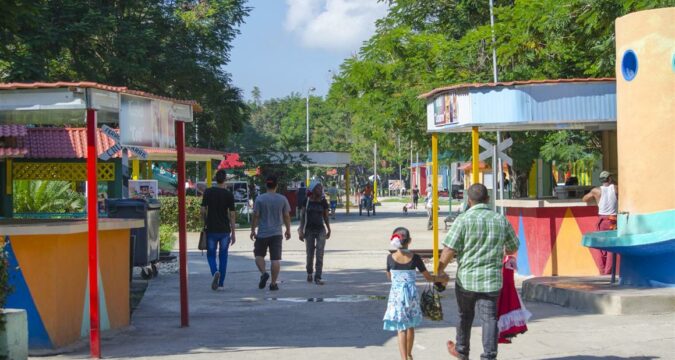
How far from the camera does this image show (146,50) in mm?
35062

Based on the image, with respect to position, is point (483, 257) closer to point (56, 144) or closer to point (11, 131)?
point (11, 131)

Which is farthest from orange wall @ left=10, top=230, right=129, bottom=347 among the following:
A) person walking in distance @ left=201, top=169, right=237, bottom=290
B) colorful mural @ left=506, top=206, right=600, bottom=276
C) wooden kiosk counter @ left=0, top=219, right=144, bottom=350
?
colorful mural @ left=506, top=206, right=600, bottom=276

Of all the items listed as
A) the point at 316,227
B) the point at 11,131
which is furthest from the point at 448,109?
the point at 11,131

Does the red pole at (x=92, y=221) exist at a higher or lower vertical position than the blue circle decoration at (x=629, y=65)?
lower

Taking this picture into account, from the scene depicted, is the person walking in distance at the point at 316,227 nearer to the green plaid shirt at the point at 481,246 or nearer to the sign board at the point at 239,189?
the green plaid shirt at the point at 481,246

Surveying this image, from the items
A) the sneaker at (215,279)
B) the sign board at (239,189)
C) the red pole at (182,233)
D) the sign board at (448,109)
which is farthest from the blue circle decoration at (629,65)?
the sign board at (239,189)

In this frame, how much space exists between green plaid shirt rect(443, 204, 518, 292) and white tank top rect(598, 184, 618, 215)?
7.65 meters

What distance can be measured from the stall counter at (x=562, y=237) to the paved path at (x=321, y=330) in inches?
105

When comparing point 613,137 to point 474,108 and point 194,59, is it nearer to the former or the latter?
point 474,108

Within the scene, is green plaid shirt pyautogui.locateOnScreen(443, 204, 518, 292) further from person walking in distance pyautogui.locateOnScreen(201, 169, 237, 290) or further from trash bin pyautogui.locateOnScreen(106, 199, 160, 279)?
trash bin pyautogui.locateOnScreen(106, 199, 160, 279)

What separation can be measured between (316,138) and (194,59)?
181 feet

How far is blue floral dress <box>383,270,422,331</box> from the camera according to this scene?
8766 millimetres

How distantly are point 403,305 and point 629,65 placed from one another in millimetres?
6503

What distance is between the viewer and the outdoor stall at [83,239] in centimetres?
975
